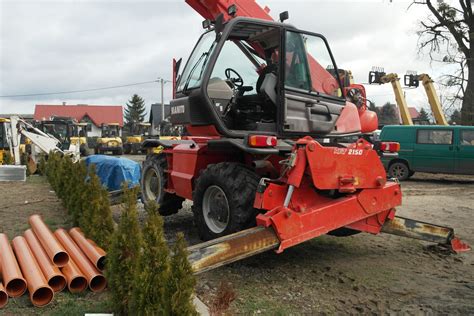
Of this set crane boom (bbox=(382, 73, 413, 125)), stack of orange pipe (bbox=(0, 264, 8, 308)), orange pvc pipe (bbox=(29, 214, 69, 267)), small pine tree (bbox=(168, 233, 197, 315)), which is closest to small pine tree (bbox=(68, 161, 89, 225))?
orange pvc pipe (bbox=(29, 214, 69, 267))

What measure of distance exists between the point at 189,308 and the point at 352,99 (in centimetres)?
456

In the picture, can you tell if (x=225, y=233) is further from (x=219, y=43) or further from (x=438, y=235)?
(x=438, y=235)

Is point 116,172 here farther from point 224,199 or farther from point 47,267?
A: point 47,267

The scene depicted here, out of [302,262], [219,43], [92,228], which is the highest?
[219,43]

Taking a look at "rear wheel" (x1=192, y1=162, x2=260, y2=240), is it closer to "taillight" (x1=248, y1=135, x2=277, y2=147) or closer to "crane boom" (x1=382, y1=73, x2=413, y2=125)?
"taillight" (x1=248, y1=135, x2=277, y2=147)

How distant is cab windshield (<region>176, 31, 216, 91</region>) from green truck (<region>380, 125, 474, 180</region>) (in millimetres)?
9490

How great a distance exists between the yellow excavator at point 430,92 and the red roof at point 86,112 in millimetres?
50330

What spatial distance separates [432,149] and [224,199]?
11.6 metres

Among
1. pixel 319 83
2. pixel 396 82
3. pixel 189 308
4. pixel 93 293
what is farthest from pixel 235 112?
pixel 396 82

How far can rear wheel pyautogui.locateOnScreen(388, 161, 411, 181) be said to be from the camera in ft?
50.8

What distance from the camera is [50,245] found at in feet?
16.0

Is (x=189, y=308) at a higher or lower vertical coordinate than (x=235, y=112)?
lower

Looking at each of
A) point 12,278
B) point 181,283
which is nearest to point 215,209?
point 12,278

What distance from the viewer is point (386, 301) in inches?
170
